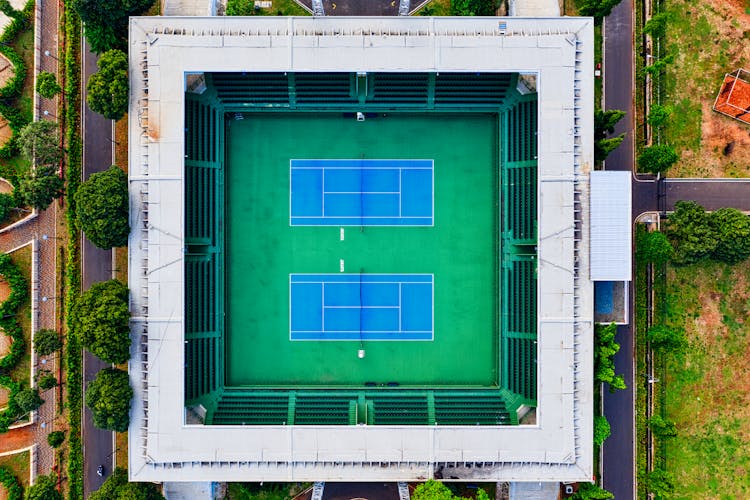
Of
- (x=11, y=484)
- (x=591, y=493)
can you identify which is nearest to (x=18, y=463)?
(x=11, y=484)

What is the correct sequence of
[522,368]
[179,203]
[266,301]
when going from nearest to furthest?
[179,203]
[522,368]
[266,301]

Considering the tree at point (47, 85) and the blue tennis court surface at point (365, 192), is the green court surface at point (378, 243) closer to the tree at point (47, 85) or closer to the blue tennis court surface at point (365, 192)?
the blue tennis court surface at point (365, 192)

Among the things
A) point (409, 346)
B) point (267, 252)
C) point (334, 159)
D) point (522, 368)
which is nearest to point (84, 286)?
point (267, 252)

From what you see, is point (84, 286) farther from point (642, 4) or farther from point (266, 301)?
point (642, 4)

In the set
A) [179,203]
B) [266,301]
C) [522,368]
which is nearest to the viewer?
[179,203]

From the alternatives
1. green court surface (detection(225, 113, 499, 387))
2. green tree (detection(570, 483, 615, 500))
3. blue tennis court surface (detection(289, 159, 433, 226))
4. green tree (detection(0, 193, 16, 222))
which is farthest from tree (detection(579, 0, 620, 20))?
green tree (detection(0, 193, 16, 222))

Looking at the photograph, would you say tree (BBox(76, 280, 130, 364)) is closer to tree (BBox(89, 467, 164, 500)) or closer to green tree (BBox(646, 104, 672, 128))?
tree (BBox(89, 467, 164, 500))

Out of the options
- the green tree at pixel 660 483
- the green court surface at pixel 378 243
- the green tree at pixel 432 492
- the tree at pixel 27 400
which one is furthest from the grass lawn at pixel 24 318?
the green tree at pixel 660 483
